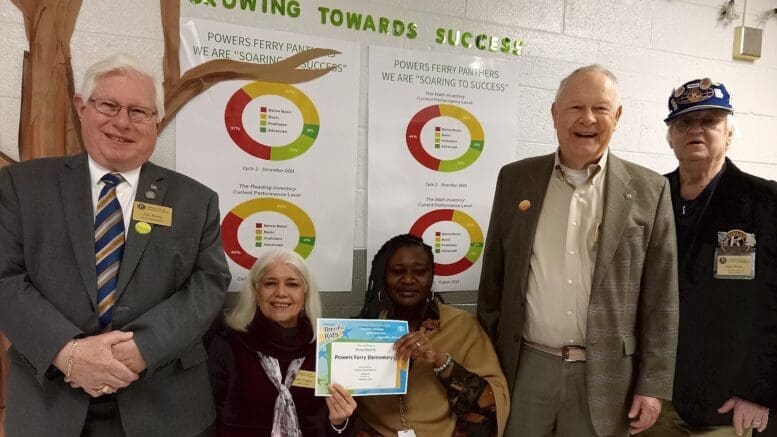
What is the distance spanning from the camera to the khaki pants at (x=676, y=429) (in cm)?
191

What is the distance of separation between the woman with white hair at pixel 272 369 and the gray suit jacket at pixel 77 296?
0.23 m

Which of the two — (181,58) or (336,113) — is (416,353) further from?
(181,58)

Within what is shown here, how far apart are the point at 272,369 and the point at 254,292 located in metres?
0.29

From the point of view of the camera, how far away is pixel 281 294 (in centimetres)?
178

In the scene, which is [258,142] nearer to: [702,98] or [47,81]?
[47,81]

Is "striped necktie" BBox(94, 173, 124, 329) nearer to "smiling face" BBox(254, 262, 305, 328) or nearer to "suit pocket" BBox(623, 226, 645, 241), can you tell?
"smiling face" BBox(254, 262, 305, 328)

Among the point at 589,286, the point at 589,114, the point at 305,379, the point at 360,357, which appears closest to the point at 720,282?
the point at 589,286

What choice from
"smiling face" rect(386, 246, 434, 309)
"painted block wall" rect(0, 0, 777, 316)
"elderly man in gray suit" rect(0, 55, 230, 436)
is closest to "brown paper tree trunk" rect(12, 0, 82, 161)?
"painted block wall" rect(0, 0, 777, 316)

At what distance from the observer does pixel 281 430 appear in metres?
1.69

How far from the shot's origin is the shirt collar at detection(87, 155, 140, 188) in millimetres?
1432

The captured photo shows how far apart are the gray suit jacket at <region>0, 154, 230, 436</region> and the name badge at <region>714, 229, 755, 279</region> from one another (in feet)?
5.92

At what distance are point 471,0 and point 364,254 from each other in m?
1.24

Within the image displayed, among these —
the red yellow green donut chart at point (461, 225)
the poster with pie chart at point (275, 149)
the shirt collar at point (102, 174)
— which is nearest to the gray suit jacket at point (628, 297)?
the red yellow green donut chart at point (461, 225)

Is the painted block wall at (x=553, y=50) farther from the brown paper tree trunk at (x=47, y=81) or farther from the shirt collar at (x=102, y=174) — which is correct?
the shirt collar at (x=102, y=174)
